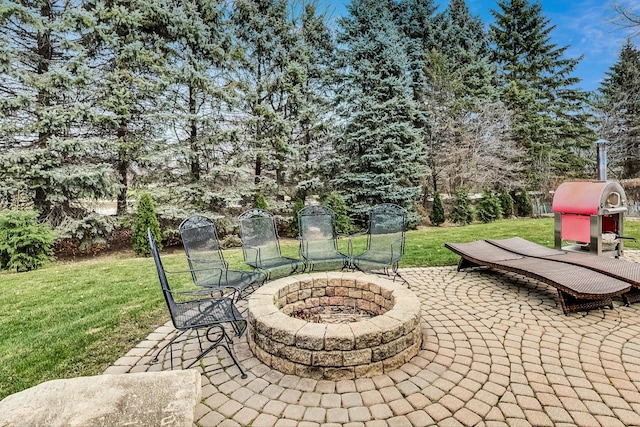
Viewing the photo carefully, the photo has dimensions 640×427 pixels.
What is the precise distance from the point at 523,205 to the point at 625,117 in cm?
937

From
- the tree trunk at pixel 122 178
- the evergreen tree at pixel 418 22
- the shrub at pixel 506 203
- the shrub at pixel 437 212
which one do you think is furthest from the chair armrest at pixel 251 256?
the shrub at pixel 506 203

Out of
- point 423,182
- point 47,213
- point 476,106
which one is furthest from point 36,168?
point 476,106

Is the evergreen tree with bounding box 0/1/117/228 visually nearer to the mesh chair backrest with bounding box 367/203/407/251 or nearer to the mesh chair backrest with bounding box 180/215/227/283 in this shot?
the mesh chair backrest with bounding box 180/215/227/283

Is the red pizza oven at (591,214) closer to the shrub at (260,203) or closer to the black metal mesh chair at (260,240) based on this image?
the black metal mesh chair at (260,240)

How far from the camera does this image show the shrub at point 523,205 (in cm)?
1361

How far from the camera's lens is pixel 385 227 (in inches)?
192

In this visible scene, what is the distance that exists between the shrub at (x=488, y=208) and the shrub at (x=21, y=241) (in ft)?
42.4

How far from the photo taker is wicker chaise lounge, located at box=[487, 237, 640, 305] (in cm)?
347

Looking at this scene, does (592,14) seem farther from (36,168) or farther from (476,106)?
(36,168)

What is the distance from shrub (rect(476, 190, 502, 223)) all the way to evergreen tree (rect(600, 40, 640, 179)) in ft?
32.1

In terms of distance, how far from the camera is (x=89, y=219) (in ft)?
24.6

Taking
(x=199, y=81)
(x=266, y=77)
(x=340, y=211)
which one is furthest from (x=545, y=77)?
(x=199, y=81)

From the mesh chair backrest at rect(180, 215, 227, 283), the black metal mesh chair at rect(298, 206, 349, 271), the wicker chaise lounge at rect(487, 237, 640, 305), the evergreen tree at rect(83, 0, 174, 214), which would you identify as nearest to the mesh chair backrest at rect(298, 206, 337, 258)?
the black metal mesh chair at rect(298, 206, 349, 271)

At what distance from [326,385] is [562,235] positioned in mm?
5150
